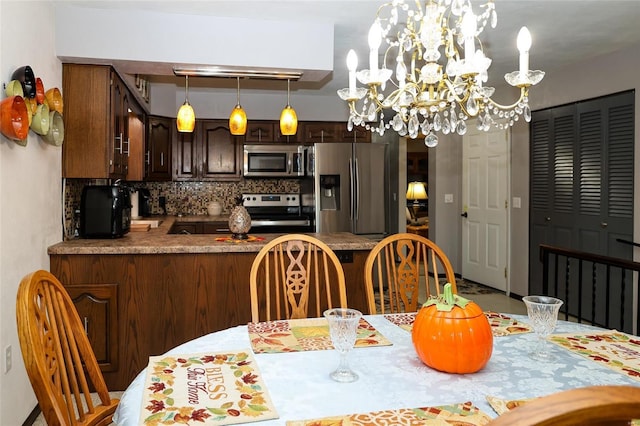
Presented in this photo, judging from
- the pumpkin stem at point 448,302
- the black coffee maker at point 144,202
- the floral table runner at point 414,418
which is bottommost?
the floral table runner at point 414,418

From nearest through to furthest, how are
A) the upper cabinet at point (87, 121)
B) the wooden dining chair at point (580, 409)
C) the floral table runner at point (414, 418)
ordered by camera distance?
the wooden dining chair at point (580, 409), the floral table runner at point (414, 418), the upper cabinet at point (87, 121)

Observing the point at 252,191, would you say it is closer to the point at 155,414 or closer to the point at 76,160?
the point at 76,160

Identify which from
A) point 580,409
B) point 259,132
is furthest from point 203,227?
point 580,409

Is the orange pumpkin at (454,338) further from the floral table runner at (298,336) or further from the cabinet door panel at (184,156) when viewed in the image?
the cabinet door panel at (184,156)

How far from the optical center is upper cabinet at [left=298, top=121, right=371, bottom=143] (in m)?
6.15

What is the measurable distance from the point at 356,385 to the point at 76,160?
265 centimetres

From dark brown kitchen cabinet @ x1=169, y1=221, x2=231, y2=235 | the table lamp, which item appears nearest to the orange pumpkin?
dark brown kitchen cabinet @ x1=169, y1=221, x2=231, y2=235

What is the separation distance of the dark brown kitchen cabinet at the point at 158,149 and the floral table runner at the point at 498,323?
13.4 feet

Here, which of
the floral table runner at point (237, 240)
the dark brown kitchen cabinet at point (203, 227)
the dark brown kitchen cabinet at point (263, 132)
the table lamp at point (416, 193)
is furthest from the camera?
the table lamp at point (416, 193)

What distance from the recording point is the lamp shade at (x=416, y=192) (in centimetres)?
1069

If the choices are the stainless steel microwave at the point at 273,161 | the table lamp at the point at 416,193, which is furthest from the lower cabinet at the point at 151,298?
the table lamp at the point at 416,193

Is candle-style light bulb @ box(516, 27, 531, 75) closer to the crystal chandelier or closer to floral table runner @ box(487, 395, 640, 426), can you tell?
the crystal chandelier

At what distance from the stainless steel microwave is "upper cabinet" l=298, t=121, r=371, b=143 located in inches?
10.0

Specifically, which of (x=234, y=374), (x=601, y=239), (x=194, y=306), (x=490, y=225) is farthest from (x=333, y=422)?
(x=490, y=225)
